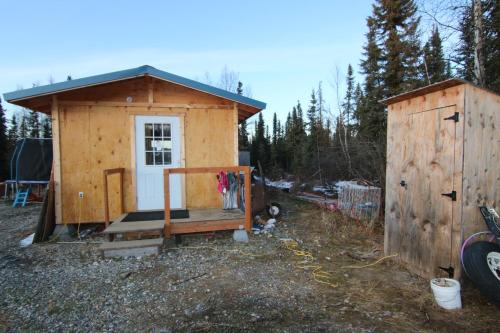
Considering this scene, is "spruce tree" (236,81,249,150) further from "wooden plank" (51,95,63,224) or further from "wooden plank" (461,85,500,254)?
"wooden plank" (461,85,500,254)

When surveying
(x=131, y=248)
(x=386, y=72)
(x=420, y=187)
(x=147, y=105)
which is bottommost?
(x=131, y=248)

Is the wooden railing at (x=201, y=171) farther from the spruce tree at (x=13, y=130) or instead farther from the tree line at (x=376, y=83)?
the spruce tree at (x=13, y=130)

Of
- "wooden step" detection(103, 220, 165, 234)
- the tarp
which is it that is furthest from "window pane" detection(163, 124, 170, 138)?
the tarp

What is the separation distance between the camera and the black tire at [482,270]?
8.27 feet

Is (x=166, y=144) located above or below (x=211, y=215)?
above

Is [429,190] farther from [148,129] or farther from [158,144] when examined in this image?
[148,129]

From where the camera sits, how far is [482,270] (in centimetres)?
258

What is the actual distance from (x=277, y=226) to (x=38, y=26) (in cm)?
1127

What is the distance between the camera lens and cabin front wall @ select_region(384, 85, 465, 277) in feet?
9.53

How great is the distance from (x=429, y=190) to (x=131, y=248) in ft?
13.4

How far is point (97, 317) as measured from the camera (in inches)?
100

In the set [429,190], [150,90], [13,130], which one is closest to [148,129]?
[150,90]

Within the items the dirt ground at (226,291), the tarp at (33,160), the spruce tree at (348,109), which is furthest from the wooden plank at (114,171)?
the spruce tree at (348,109)

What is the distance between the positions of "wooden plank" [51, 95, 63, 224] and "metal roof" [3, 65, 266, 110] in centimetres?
39
